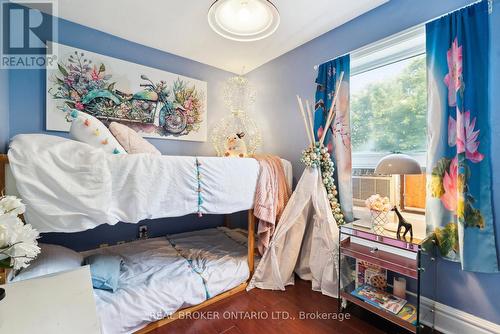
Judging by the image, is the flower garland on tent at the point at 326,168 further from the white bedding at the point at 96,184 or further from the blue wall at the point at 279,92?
the white bedding at the point at 96,184

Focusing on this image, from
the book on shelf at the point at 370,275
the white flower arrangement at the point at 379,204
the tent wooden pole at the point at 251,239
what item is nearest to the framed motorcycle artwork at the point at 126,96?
the tent wooden pole at the point at 251,239

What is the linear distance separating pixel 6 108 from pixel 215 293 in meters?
2.08

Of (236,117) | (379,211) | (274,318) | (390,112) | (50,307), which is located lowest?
(274,318)

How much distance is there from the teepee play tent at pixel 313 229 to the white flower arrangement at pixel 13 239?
4.96 ft

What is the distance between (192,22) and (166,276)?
2100 mm

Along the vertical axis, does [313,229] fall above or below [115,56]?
below

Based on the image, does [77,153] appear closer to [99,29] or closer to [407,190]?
[99,29]

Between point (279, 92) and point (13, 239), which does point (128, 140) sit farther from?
point (279, 92)

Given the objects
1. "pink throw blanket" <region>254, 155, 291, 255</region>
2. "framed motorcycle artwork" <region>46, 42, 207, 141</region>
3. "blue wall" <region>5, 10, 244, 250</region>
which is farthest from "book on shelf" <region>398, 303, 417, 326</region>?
"framed motorcycle artwork" <region>46, 42, 207, 141</region>

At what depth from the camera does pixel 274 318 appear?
4.80ft

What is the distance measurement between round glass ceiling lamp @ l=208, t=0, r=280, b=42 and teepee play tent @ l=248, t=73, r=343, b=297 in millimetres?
893

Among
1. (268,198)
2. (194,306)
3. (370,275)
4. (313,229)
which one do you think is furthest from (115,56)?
(370,275)

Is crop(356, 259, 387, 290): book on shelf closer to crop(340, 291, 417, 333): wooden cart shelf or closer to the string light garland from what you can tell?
crop(340, 291, 417, 333): wooden cart shelf

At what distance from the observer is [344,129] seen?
1854mm
